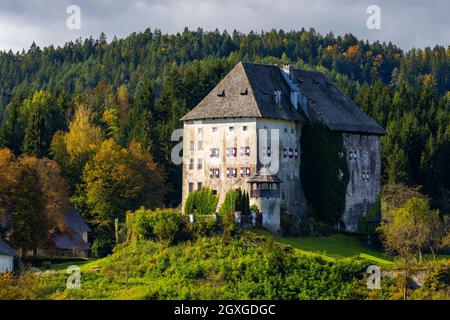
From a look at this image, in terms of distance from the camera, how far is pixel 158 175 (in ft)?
365

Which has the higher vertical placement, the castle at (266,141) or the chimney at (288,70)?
the chimney at (288,70)

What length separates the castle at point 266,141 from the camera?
306 feet

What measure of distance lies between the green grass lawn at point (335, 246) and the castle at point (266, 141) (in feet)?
6.68

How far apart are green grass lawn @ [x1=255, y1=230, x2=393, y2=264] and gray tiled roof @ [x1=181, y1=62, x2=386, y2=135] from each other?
29.2ft

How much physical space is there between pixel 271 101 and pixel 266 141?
3716 mm

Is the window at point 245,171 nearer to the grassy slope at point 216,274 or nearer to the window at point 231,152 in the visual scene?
the window at point 231,152

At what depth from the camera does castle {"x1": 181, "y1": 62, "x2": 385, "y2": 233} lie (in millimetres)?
93188

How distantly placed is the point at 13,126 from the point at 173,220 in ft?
133

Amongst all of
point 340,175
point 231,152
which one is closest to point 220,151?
point 231,152

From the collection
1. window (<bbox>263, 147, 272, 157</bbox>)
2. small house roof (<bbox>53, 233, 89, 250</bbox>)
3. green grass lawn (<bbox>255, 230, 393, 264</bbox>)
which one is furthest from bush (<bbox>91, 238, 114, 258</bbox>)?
green grass lawn (<bbox>255, 230, 393, 264</bbox>)

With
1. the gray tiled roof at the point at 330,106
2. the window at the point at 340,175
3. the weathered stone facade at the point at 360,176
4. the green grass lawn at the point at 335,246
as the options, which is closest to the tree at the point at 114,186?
the gray tiled roof at the point at 330,106

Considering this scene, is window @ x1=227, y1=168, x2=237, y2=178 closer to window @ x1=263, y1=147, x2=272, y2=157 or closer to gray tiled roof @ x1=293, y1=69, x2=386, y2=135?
window @ x1=263, y1=147, x2=272, y2=157

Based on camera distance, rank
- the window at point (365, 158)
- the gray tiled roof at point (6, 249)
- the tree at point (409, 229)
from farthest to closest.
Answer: the window at point (365, 158) < the tree at point (409, 229) < the gray tiled roof at point (6, 249)
